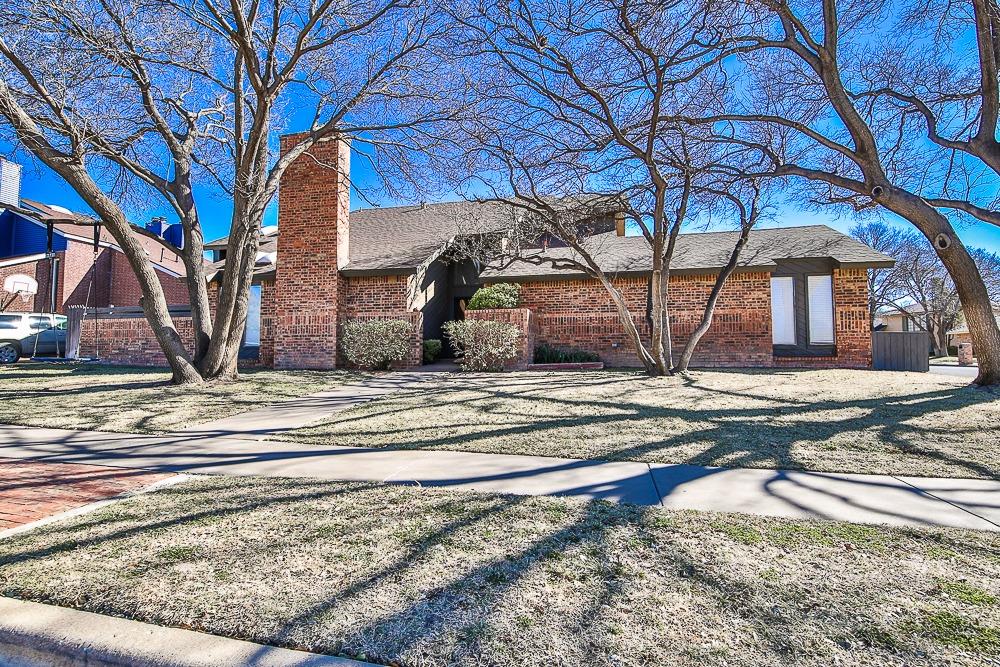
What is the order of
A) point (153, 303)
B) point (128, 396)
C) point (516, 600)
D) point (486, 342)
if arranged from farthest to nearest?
→ point (486, 342), point (153, 303), point (128, 396), point (516, 600)

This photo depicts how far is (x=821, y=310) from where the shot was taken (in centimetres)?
1417

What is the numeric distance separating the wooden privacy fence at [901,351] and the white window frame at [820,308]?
50.3 inches

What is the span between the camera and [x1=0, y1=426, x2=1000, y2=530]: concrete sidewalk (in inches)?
130

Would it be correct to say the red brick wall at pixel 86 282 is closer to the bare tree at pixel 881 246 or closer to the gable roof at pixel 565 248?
the gable roof at pixel 565 248

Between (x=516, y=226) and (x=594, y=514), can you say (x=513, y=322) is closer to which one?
(x=516, y=226)

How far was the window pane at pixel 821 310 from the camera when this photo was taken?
14086 millimetres

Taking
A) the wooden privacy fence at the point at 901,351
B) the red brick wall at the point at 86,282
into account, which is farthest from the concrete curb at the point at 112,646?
the red brick wall at the point at 86,282

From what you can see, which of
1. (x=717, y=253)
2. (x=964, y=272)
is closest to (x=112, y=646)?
(x=964, y=272)

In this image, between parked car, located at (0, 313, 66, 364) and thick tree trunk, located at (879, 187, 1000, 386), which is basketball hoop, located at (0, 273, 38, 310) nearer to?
parked car, located at (0, 313, 66, 364)

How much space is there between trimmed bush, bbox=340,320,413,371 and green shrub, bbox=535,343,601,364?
3.66 metres

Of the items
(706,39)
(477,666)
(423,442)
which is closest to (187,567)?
(477,666)

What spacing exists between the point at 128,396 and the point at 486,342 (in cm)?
704

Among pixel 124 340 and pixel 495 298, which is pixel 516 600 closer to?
pixel 495 298

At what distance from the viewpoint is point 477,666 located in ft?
5.57
